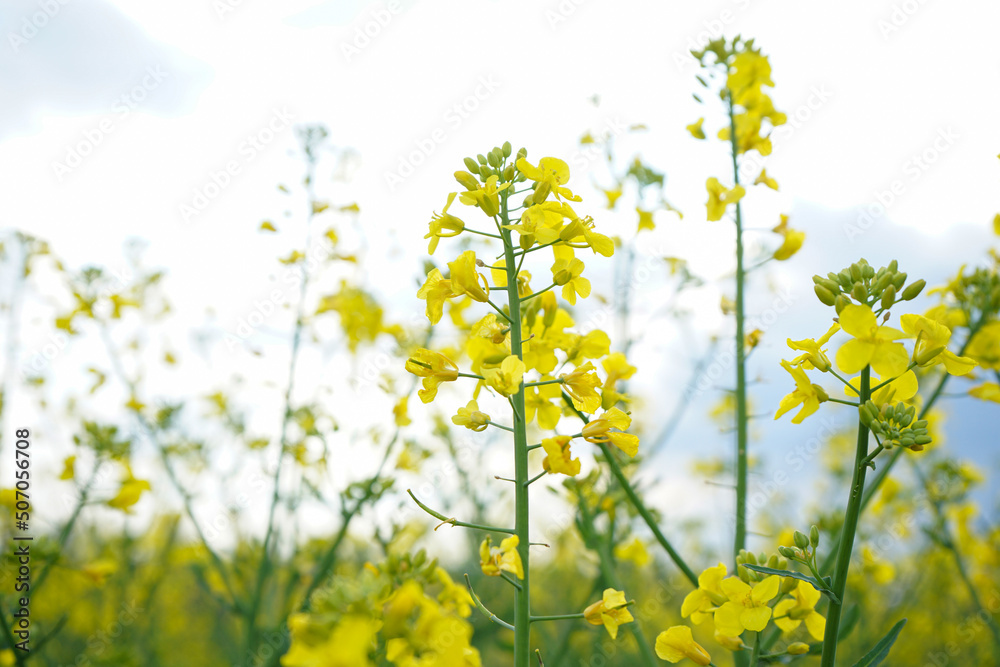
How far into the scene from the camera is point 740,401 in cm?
274

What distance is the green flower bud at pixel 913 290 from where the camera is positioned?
1.61m

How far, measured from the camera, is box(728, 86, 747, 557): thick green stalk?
255 centimetres

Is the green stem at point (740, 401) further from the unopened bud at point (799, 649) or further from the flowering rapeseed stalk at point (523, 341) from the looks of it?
the flowering rapeseed stalk at point (523, 341)

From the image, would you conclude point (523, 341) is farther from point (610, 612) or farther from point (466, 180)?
point (610, 612)

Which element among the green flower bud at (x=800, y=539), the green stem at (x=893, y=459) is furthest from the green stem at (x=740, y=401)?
the green flower bud at (x=800, y=539)

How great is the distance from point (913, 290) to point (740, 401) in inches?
46.9

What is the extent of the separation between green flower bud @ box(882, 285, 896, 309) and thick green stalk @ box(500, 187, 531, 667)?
101cm

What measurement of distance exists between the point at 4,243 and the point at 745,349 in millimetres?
6015

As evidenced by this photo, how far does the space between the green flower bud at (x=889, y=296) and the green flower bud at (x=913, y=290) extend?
5 cm

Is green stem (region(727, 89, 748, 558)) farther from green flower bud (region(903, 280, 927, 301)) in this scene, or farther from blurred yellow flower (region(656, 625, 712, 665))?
green flower bud (region(903, 280, 927, 301))

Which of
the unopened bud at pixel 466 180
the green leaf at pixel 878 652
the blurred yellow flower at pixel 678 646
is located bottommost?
the blurred yellow flower at pixel 678 646

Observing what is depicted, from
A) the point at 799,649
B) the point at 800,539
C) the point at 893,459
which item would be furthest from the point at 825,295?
the point at 893,459

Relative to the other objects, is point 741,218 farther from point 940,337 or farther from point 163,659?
point 163,659

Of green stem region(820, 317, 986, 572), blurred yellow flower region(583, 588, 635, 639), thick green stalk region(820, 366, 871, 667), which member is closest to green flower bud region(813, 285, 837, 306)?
thick green stalk region(820, 366, 871, 667)
